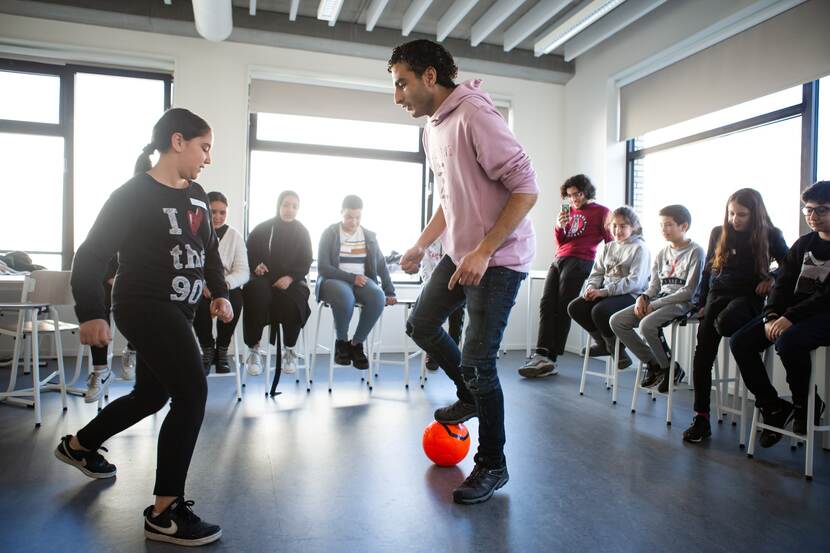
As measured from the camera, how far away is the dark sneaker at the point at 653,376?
3.55 metres

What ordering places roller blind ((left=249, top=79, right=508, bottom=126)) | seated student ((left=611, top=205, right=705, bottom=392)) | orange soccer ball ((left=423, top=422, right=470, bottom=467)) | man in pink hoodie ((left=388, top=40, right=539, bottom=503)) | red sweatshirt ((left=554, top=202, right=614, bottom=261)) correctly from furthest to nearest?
roller blind ((left=249, top=79, right=508, bottom=126)) → red sweatshirt ((left=554, top=202, right=614, bottom=261)) → seated student ((left=611, top=205, right=705, bottom=392)) → orange soccer ball ((left=423, top=422, right=470, bottom=467)) → man in pink hoodie ((left=388, top=40, right=539, bottom=503))

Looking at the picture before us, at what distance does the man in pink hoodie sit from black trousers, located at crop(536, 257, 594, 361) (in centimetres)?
260

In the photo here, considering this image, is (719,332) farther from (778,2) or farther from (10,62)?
(10,62)

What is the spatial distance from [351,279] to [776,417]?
2531 mm

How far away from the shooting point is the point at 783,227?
12.8 feet

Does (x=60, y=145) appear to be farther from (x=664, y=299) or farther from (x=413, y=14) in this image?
(x=664, y=299)

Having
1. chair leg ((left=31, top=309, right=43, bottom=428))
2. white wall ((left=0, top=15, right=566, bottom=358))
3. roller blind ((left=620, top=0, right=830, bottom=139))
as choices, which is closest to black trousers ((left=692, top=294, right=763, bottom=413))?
roller blind ((left=620, top=0, right=830, bottom=139))

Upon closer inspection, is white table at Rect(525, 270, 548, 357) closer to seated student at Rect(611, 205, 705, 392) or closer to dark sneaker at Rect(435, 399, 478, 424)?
seated student at Rect(611, 205, 705, 392)

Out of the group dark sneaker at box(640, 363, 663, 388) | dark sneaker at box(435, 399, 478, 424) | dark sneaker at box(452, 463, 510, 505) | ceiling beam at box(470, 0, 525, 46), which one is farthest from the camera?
A: ceiling beam at box(470, 0, 525, 46)

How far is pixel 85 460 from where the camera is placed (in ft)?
6.87

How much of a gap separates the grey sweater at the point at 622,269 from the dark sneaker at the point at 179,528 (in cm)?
293

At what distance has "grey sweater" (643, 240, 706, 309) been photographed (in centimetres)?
335

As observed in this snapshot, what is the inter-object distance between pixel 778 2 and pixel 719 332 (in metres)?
2.34

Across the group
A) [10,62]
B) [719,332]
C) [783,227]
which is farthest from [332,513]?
[10,62]
